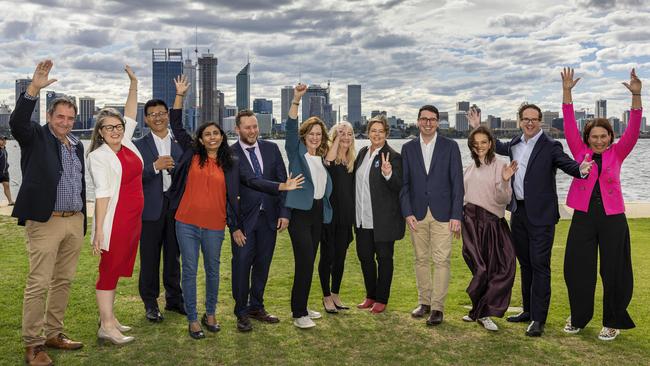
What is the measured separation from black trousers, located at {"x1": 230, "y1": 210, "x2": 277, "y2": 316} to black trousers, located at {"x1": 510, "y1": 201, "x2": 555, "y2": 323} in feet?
7.99

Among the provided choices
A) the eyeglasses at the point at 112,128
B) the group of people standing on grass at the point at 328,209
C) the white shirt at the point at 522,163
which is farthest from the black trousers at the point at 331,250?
the eyeglasses at the point at 112,128

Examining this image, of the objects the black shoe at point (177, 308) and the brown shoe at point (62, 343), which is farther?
the black shoe at point (177, 308)

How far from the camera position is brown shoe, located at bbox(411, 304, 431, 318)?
607 centimetres

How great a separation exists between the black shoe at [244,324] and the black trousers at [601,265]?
3096 millimetres

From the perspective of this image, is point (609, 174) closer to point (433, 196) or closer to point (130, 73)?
point (433, 196)

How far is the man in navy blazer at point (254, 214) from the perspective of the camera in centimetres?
565

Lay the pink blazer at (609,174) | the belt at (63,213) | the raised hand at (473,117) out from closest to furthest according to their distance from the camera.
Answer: the belt at (63,213) → the pink blazer at (609,174) → the raised hand at (473,117)

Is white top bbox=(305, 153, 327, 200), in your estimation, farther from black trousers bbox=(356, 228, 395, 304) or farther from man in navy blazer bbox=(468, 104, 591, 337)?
man in navy blazer bbox=(468, 104, 591, 337)

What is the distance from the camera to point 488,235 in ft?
19.0

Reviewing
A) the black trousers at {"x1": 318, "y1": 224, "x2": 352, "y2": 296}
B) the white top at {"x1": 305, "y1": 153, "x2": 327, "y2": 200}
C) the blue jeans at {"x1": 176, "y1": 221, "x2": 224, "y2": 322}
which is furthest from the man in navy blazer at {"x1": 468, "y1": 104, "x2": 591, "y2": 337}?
the blue jeans at {"x1": 176, "y1": 221, "x2": 224, "y2": 322}

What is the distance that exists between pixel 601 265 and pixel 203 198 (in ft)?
12.4

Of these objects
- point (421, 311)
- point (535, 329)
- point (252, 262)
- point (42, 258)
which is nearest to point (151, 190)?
point (252, 262)

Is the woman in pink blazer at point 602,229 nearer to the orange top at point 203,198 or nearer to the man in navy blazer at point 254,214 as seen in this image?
the man in navy blazer at point 254,214

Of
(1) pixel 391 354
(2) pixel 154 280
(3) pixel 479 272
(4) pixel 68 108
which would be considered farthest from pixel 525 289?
(4) pixel 68 108
